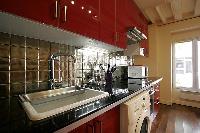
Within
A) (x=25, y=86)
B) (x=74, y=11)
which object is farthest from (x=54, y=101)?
(x=74, y=11)

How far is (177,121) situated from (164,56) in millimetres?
2059

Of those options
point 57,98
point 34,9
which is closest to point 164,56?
point 57,98

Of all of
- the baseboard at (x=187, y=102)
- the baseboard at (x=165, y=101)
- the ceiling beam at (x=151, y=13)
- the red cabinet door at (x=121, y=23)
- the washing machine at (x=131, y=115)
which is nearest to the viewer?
the washing machine at (x=131, y=115)

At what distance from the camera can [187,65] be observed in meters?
4.39

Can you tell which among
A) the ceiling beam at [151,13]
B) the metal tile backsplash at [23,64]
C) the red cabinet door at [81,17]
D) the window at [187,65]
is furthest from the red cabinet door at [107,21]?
the window at [187,65]

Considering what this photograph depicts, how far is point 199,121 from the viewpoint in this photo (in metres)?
3.02

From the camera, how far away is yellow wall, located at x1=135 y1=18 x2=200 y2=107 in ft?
14.6

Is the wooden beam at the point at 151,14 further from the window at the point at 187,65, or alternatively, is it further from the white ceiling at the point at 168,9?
the window at the point at 187,65

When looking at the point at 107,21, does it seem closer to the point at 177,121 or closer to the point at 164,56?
the point at 177,121

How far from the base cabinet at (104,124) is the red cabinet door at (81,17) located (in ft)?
2.22

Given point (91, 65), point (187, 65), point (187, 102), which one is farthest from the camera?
point (187, 65)

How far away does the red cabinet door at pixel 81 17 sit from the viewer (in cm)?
112

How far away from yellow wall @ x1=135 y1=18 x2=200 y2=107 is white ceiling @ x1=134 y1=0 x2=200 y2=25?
0.88 ft

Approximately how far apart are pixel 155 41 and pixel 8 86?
13.6 feet
